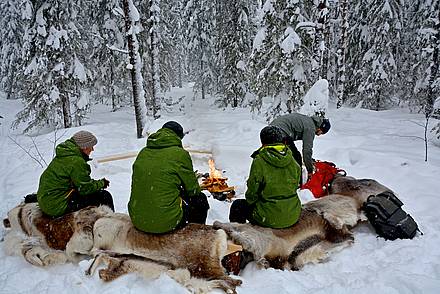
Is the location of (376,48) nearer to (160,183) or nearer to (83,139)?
(83,139)

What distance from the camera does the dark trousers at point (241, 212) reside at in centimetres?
442

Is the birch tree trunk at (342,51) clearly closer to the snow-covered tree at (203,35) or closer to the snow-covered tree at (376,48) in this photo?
the snow-covered tree at (376,48)

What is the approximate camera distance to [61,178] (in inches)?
170

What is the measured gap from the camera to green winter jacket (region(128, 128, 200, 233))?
3.72m

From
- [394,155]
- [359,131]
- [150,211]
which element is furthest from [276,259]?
[359,131]

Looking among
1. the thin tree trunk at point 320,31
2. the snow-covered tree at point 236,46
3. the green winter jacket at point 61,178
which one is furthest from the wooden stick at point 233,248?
the snow-covered tree at point 236,46

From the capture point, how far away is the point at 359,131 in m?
12.4

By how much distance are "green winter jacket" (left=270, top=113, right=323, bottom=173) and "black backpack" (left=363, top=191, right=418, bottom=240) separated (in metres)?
1.49

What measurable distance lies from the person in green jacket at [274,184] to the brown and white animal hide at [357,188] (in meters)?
1.45

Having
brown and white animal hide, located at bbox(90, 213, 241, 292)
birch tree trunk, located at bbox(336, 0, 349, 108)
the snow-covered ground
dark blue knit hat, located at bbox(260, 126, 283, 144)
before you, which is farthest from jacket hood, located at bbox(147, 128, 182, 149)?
birch tree trunk, located at bbox(336, 0, 349, 108)

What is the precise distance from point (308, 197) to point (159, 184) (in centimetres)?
324

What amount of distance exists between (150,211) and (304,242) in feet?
6.18

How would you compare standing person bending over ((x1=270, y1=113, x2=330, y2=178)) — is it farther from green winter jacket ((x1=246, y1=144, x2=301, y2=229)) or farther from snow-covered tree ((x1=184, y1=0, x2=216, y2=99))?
snow-covered tree ((x1=184, y1=0, x2=216, y2=99))

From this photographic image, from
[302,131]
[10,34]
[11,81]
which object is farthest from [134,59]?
[11,81]
